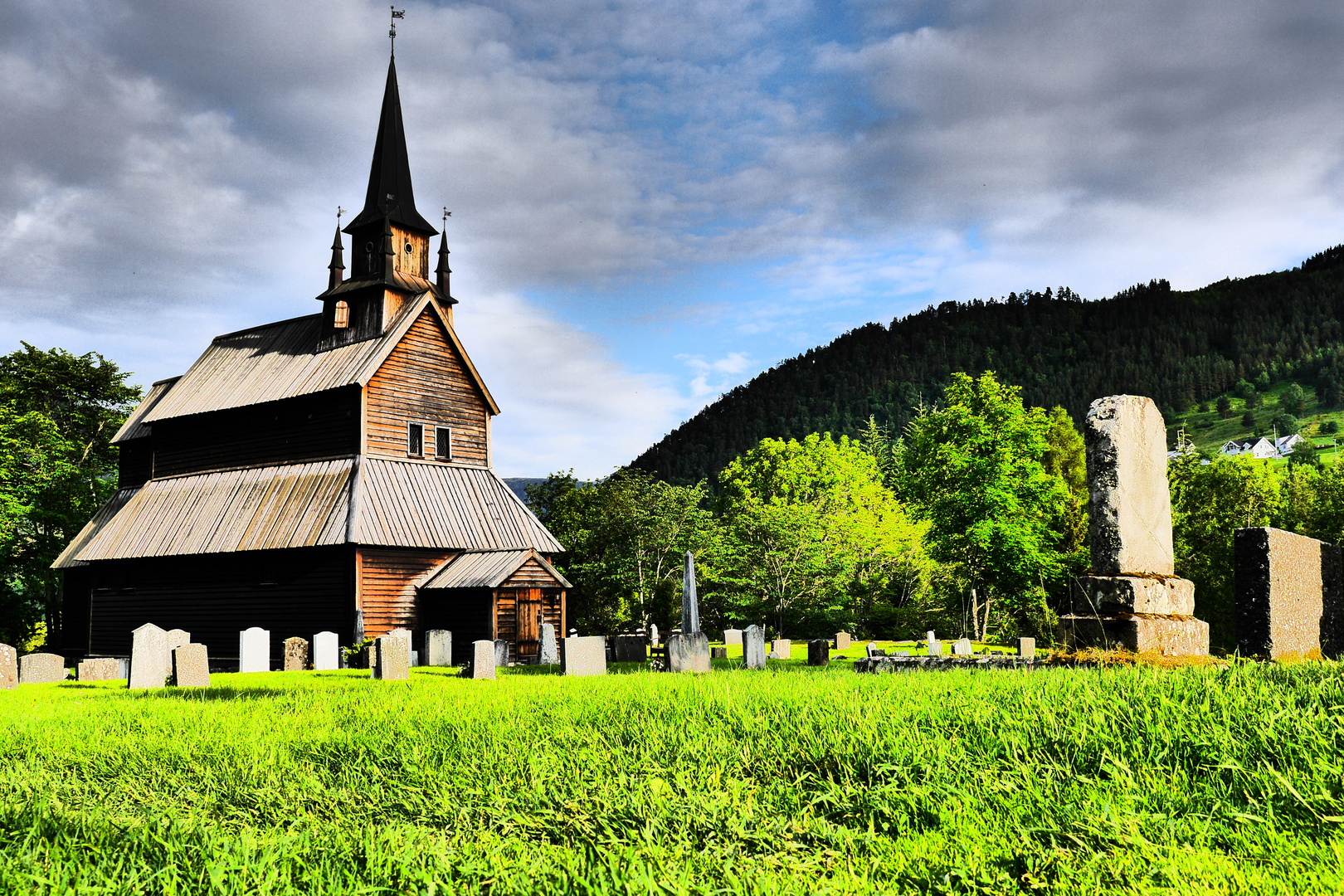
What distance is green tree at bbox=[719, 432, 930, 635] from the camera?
4303 cm

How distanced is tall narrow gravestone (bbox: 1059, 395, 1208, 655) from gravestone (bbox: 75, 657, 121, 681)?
21.0 m

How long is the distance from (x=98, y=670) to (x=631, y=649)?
1283 centimetres

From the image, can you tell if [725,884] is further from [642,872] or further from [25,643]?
[25,643]

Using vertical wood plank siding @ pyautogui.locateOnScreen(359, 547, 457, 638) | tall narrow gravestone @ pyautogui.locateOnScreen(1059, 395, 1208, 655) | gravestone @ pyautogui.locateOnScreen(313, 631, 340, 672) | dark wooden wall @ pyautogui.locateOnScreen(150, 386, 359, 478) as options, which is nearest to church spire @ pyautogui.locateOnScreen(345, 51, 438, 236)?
dark wooden wall @ pyautogui.locateOnScreen(150, 386, 359, 478)

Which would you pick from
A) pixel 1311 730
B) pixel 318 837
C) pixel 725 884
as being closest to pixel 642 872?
pixel 725 884

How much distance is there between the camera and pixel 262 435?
34.8m

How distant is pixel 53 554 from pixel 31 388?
10.3 metres

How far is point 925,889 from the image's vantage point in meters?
4.02

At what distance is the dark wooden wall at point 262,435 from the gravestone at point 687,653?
59.3 feet

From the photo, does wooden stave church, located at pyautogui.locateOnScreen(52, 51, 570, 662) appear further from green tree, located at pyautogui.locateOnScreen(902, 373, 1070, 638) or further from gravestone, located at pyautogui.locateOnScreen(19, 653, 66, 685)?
green tree, located at pyautogui.locateOnScreen(902, 373, 1070, 638)

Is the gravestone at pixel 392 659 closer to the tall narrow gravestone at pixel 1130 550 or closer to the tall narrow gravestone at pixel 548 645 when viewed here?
the tall narrow gravestone at pixel 548 645

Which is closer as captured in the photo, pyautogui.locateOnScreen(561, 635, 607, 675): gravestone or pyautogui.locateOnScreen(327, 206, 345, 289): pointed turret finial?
pyautogui.locateOnScreen(561, 635, 607, 675): gravestone

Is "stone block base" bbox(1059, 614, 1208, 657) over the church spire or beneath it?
beneath

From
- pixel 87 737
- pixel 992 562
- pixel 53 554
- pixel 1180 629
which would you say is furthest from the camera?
pixel 53 554
